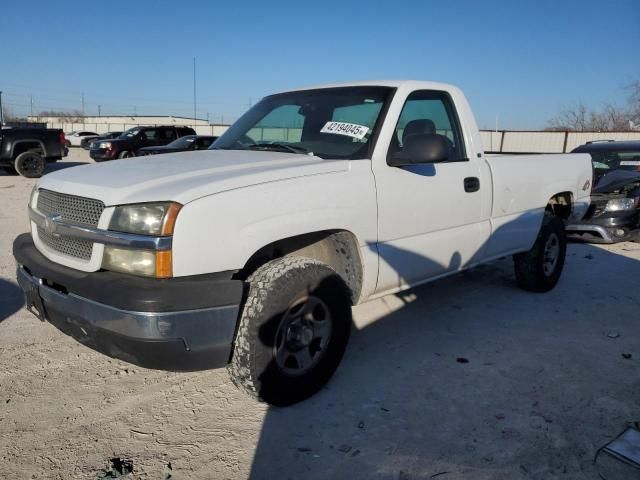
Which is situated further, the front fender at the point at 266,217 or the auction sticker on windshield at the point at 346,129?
the auction sticker on windshield at the point at 346,129

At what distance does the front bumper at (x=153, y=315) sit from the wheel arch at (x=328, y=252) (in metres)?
0.47

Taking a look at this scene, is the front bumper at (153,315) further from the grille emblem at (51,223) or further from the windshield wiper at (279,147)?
the windshield wiper at (279,147)

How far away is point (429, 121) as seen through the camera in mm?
3887

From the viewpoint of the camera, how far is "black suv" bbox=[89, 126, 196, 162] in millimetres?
19109

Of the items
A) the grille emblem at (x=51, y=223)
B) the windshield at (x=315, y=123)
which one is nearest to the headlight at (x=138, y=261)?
the grille emblem at (x=51, y=223)

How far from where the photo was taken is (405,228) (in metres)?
3.39

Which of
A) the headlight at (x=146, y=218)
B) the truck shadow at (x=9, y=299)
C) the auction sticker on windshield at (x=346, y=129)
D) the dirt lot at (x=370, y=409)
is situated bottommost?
the dirt lot at (x=370, y=409)

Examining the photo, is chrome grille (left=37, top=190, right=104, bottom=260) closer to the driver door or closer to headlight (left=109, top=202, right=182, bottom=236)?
headlight (left=109, top=202, right=182, bottom=236)

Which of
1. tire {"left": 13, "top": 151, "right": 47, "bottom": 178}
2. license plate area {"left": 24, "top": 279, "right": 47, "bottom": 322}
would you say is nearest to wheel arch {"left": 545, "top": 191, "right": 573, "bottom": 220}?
license plate area {"left": 24, "top": 279, "right": 47, "bottom": 322}

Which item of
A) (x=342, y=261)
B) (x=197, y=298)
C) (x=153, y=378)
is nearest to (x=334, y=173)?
(x=342, y=261)

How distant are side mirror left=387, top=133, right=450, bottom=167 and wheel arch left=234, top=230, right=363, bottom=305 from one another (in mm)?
602

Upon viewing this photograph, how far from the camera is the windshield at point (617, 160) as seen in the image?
8.52 meters

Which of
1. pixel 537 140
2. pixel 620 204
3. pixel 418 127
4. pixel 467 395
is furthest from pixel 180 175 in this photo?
pixel 537 140

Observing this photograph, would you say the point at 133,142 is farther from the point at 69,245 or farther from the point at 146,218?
the point at 146,218
